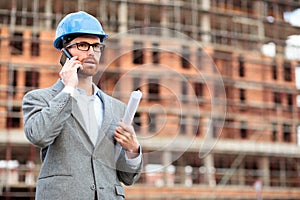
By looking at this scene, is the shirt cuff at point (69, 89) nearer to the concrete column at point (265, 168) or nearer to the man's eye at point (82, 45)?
the man's eye at point (82, 45)

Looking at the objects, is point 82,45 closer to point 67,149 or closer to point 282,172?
point 67,149

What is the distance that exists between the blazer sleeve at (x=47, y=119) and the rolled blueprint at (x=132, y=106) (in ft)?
0.38

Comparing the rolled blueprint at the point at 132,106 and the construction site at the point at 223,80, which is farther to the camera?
the construction site at the point at 223,80

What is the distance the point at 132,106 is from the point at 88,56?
0.13 meters

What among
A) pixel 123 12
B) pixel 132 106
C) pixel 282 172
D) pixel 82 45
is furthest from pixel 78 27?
pixel 282 172

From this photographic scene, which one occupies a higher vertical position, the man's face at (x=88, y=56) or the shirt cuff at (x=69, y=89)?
the man's face at (x=88, y=56)

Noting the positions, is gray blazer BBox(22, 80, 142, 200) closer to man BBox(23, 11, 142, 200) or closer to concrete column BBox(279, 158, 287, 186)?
man BBox(23, 11, 142, 200)

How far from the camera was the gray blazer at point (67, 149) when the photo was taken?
3.74ft

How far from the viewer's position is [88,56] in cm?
120

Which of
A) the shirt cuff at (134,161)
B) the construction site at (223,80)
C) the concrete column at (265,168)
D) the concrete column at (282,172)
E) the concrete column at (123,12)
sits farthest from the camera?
the concrete column at (265,168)

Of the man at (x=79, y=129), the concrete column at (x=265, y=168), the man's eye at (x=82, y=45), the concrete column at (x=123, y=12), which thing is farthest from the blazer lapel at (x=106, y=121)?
the concrete column at (x=265, y=168)

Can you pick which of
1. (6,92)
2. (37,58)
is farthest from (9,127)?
(37,58)

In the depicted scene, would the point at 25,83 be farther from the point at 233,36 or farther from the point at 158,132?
the point at 158,132

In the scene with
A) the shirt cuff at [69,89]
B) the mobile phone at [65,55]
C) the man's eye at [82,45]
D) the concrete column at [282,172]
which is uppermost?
the man's eye at [82,45]
